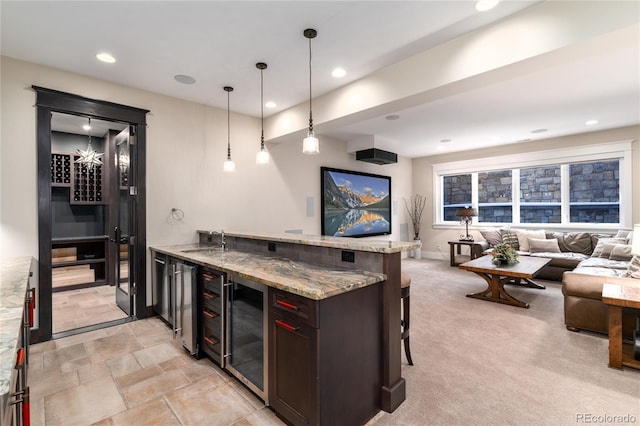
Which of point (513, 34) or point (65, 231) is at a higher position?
point (513, 34)

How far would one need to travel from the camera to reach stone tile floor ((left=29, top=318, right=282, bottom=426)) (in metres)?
1.95

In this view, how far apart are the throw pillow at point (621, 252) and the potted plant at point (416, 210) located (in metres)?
3.94

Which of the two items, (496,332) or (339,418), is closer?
(339,418)

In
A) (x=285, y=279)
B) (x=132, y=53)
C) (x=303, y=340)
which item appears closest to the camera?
(x=303, y=340)

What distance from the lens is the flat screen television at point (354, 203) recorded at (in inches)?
234

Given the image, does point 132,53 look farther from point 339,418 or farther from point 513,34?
point 339,418

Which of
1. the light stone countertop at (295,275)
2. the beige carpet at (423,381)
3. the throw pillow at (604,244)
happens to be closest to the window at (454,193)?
the throw pillow at (604,244)

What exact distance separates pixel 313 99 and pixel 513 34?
2.36 meters

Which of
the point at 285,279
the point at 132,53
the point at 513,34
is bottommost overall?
the point at 285,279

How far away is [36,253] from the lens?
3092mm

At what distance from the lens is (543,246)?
5691 mm

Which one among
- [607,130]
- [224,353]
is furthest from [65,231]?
[607,130]

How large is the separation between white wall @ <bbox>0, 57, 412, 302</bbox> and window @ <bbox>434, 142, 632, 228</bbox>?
3.77 metres

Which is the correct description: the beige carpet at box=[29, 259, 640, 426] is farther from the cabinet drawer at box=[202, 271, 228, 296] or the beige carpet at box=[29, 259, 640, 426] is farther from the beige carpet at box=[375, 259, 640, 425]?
the cabinet drawer at box=[202, 271, 228, 296]
